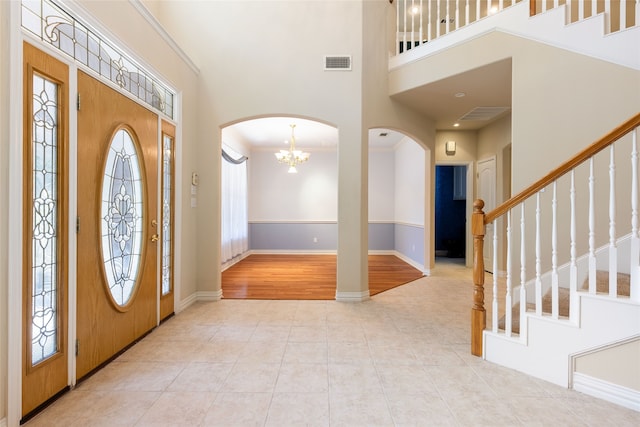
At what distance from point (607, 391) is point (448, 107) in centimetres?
389

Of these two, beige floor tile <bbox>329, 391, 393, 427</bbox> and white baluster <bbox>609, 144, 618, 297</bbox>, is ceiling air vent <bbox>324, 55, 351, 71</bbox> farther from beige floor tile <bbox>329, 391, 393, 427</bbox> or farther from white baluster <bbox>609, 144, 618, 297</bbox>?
beige floor tile <bbox>329, 391, 393, 427</bbox>

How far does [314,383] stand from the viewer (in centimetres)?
199

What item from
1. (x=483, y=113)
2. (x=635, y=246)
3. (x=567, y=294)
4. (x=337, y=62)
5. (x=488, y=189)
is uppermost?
(x=337, y=62)

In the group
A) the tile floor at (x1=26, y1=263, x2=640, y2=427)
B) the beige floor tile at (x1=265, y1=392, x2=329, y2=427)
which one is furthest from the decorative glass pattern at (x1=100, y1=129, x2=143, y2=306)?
the beige floor tile at (x1=265, y1=392, x2=329, y2=427)

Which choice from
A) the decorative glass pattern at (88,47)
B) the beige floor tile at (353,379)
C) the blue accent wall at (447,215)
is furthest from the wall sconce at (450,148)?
the decorative glass pattern at (88,47)

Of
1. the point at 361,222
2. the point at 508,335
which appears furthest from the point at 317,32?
the point at 508,335

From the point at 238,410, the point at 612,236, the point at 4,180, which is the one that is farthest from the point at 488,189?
the point at 4,180

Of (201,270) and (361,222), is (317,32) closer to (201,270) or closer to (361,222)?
(361,222)

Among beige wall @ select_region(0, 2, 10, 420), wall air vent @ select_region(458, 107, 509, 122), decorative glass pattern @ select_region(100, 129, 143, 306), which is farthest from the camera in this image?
wall air vent @ select_region(458, 107, 509, 122)

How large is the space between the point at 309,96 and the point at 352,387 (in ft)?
10.8

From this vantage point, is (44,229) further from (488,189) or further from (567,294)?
(488,189)

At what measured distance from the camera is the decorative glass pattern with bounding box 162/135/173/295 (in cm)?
315

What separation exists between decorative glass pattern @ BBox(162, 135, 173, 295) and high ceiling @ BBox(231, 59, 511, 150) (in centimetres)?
175

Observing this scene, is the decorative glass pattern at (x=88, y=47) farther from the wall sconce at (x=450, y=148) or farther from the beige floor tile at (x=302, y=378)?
the wall sconce at (x=450, y=148)
